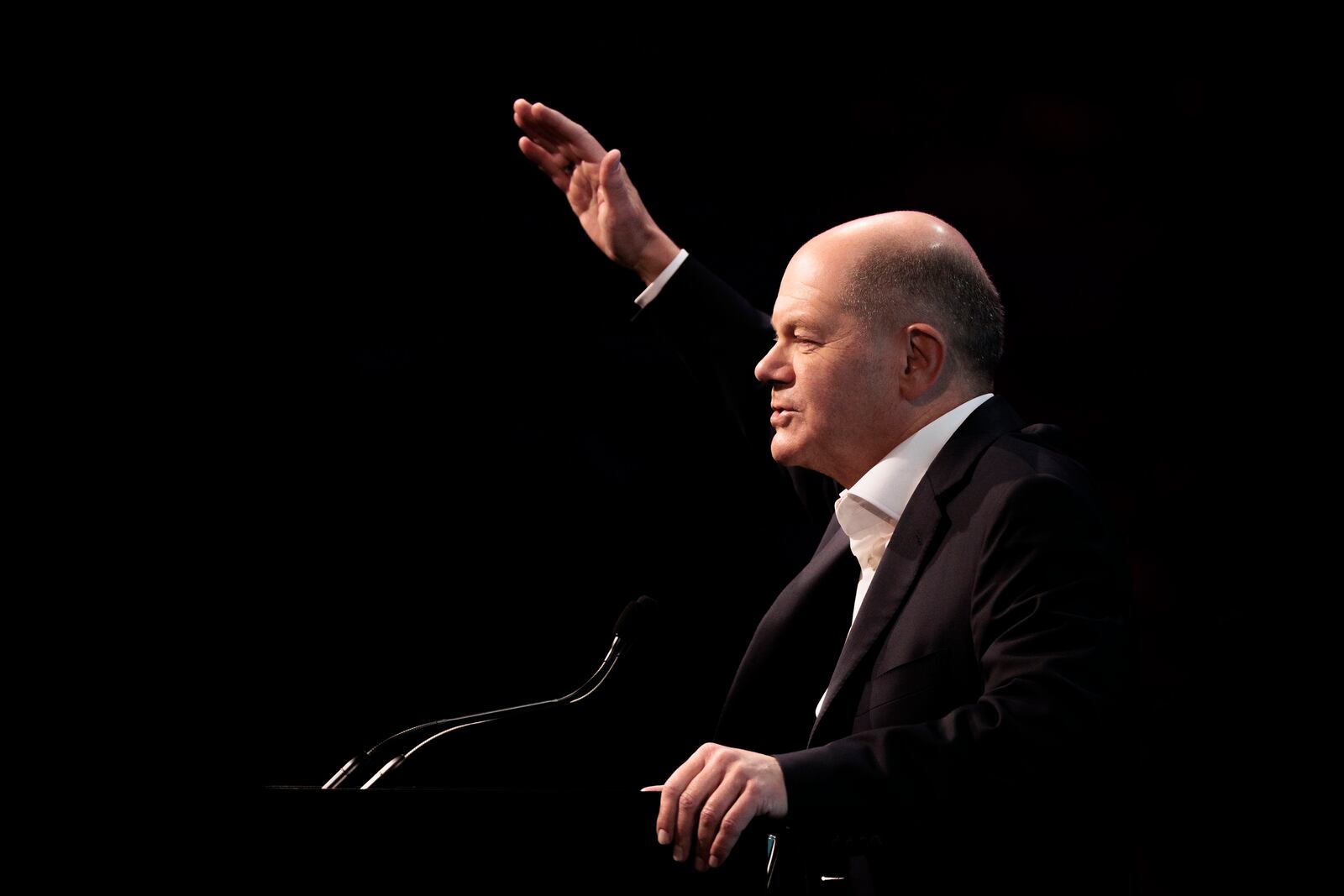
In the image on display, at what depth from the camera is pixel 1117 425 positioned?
250cm

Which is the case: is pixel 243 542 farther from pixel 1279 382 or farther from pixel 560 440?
pixel 1279 382

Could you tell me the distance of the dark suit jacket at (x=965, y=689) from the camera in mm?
1162

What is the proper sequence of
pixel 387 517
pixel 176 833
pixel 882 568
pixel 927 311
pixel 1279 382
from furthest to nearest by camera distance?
pixel 1279 382
pixel 387 517
pixel 927 311
pixel 882 568
pixel 176 833

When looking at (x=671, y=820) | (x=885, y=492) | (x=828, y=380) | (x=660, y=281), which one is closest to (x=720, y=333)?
(x=660, y=281)

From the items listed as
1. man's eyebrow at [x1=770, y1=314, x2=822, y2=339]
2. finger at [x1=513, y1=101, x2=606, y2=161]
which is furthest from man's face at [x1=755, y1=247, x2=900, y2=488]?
finger at [x1=513, y1=101, x2=606, y2=161]

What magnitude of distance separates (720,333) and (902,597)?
76 centimetres

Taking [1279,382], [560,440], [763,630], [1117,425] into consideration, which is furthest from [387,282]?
[1279,382]

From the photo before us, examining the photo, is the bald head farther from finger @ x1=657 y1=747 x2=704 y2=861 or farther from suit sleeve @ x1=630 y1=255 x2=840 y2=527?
finger @ x1=657 y1=747 x2=704 y2=861

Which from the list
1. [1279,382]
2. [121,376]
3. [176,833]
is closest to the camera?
[176,833]

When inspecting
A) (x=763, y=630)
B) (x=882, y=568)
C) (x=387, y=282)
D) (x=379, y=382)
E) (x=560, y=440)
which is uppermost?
(x=387, y=282)

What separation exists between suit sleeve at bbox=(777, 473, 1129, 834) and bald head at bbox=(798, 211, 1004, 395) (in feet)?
1.22

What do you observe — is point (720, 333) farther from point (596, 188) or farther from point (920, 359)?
point (920, 359)

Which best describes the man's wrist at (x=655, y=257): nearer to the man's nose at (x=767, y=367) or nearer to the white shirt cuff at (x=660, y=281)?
the white shirt cuff at (x=660, y=281)

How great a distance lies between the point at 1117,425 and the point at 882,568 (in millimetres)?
1168
